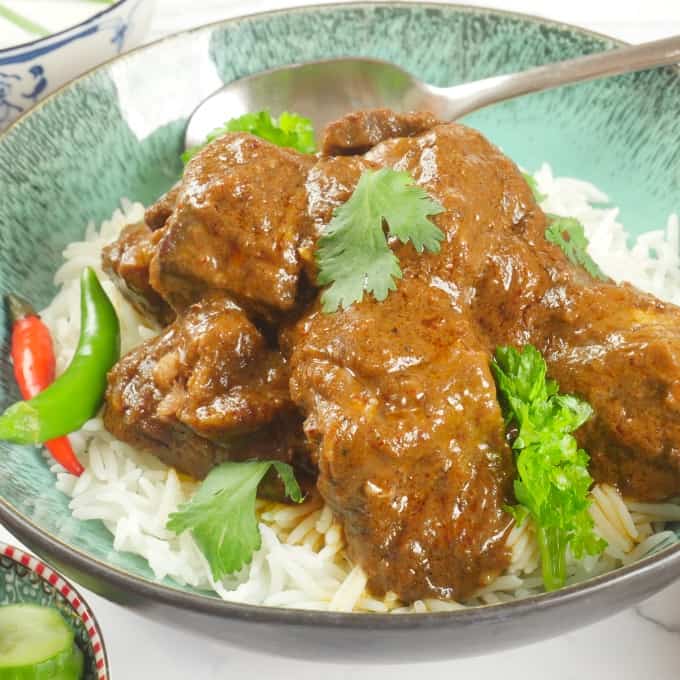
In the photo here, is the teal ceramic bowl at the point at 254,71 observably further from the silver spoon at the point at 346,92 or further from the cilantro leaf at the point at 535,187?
the cilantro leaf at the point at 535,187

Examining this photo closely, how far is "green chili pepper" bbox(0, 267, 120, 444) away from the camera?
4.23m

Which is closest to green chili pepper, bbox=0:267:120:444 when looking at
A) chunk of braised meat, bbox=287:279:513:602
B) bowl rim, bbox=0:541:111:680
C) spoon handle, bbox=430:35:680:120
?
bowl rim, bbox=0:541:111:680

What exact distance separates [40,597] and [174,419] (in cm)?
88

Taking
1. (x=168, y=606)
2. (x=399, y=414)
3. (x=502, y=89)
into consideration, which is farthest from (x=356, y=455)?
(x=502, y=89)

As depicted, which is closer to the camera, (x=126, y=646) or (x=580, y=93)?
(x=126, y=646)

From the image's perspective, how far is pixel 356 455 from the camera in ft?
10.9

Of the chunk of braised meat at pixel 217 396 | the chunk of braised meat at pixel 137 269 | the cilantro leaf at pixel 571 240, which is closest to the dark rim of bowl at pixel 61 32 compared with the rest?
the chunk of braised meat at pixel 137 269

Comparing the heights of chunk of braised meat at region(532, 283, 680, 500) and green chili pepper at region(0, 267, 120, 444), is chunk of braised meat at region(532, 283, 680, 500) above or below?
above

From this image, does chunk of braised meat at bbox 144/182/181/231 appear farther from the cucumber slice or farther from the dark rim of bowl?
the dark rim of bowl

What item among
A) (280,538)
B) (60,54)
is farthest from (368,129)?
(60,54)

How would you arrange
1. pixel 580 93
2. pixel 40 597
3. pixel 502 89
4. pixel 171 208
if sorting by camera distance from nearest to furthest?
pixel 40 597
pixel 171 208
pixel 502 89
pixel 580 93

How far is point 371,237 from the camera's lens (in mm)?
3723

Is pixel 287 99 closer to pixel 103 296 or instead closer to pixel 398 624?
pixel 103 296

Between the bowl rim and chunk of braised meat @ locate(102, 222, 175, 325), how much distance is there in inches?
51.3
